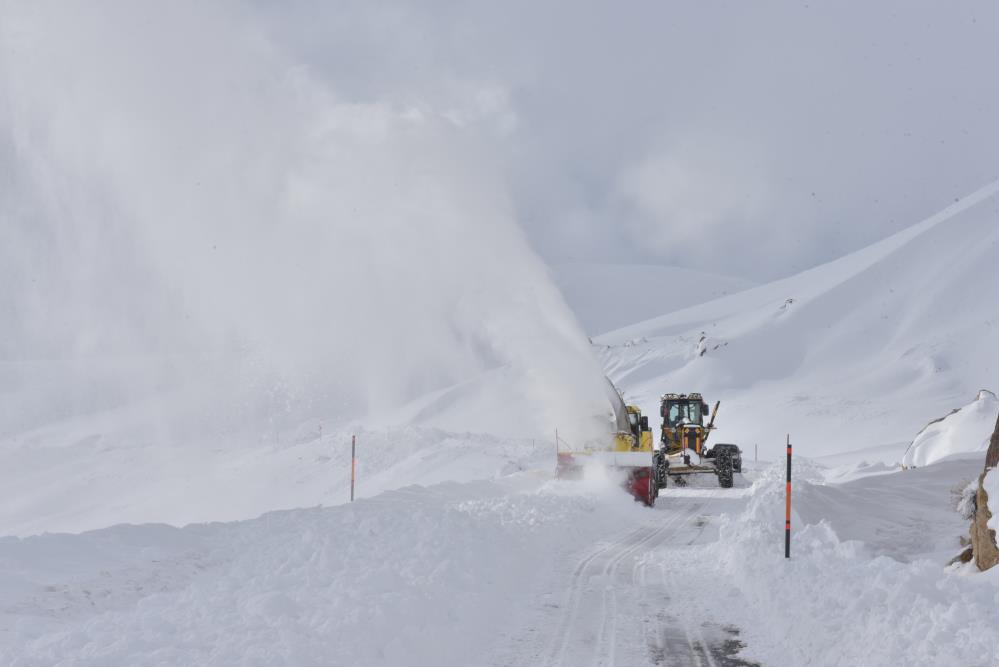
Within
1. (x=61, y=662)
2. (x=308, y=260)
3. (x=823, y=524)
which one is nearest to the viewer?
(x=61, y=662)

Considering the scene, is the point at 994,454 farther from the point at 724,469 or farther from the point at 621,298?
the point at 621,298

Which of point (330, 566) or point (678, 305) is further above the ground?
point (678, 305)

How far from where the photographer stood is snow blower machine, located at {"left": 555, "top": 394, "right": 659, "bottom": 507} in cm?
1786

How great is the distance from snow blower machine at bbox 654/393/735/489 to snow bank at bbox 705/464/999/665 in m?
14.4

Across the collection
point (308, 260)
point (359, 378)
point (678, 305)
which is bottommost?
point (359, 378)

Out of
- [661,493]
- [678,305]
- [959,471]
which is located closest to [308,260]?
[661,493]

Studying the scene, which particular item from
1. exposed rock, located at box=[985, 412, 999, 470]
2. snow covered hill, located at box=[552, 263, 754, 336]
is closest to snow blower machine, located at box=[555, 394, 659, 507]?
exposed rock, located at box=[985, 412, 999, 470]

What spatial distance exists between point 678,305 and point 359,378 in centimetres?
12271

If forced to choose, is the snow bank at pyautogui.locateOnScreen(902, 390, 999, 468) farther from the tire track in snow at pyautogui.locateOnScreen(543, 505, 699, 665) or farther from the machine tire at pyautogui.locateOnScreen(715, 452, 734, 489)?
the tire track in snow at pyautogui.locateOnScreen(543, 505, 699, 665)

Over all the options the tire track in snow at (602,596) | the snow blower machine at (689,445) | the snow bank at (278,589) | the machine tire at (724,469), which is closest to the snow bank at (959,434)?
the machine tire at (724,469)

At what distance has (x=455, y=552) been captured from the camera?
378 inches

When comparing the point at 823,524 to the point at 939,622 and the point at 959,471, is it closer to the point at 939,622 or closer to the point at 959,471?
the point at 939,622

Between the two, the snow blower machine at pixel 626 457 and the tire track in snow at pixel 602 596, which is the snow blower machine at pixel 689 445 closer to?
the snow blower machine at pixel 626 457

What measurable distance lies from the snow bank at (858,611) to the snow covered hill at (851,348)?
113ft
